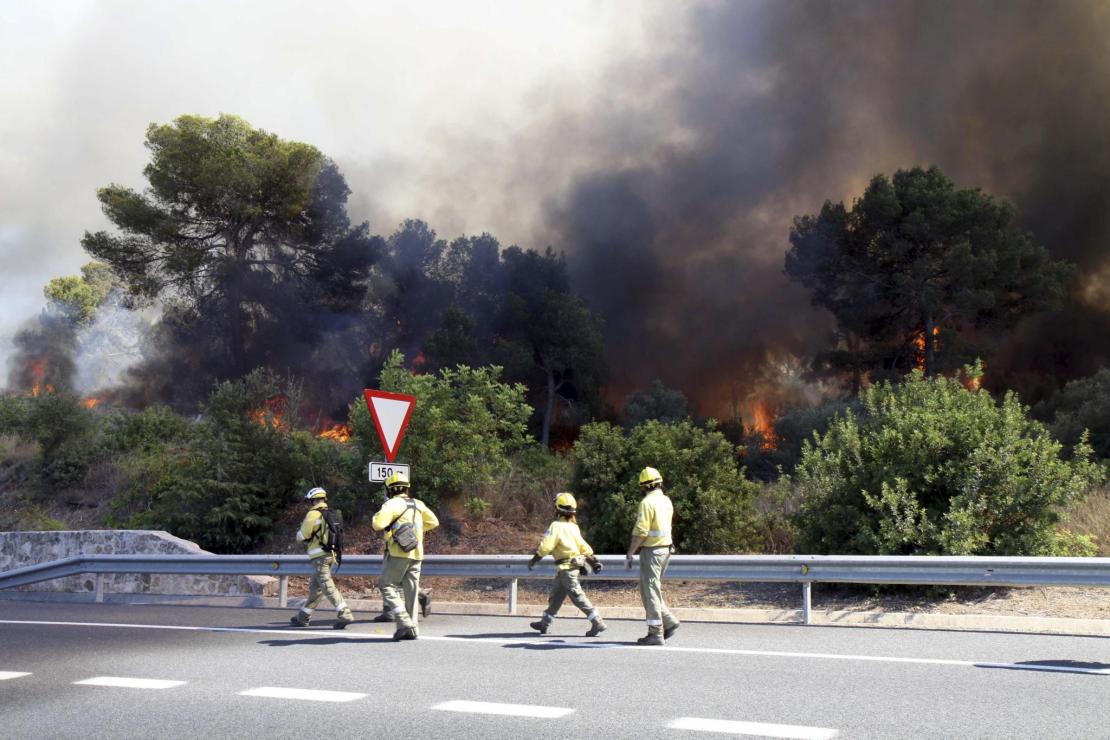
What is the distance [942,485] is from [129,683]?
29.0ft

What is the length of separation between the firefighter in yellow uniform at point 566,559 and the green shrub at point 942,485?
3662 millimetres

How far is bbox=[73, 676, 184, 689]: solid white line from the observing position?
723 centimetres

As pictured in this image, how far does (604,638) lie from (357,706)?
399 centimetres

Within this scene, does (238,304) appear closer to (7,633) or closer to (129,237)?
(129,237)

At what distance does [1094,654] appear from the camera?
8.27 metres

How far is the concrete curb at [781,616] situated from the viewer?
9.89 m

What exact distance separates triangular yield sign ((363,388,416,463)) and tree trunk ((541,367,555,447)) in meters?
34.0

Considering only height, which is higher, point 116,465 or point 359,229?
point 359,229

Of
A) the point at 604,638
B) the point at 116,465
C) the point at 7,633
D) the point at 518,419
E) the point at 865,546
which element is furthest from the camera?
the point at 116,465

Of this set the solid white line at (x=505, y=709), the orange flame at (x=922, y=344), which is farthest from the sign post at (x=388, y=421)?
the orange flame at (x=922, y=344)

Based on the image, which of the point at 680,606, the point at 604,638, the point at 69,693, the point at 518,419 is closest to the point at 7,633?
the point at 69,693

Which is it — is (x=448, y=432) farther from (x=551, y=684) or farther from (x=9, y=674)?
(x=551, y=684)

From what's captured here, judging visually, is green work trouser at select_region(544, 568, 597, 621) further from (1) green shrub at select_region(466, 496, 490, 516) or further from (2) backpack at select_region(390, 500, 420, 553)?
(1) green shrub at select_region(466, 496, 490, 516)

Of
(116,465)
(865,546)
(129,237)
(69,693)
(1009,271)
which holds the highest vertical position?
(129,237)
